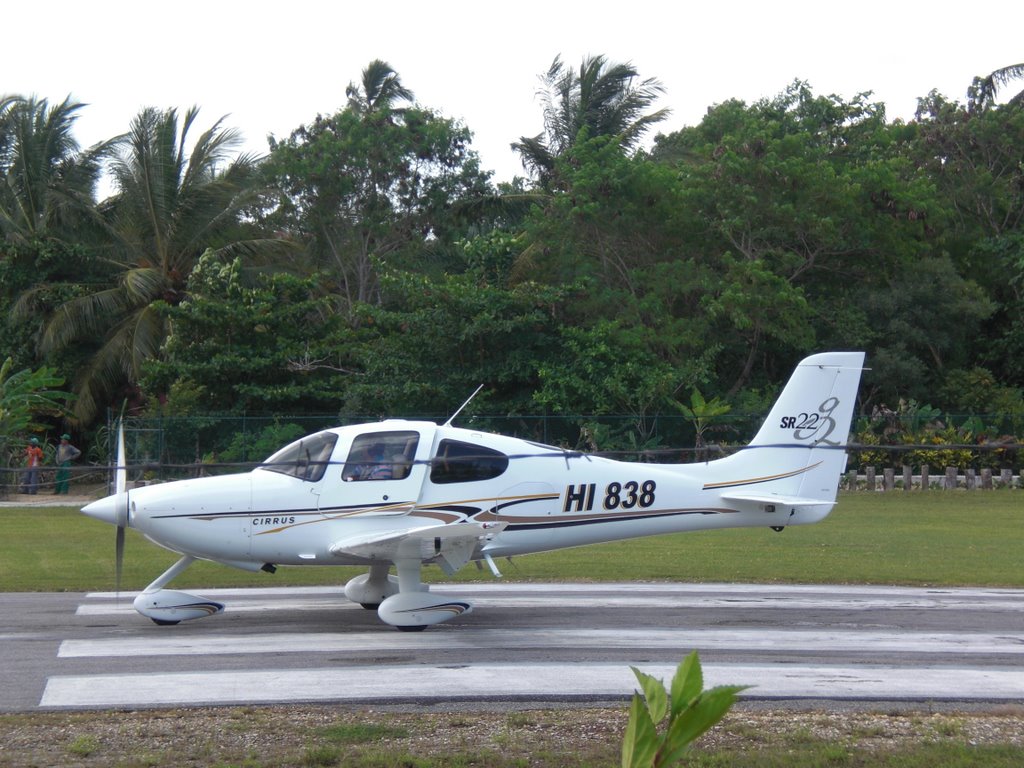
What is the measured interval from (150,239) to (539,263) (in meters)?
13.6

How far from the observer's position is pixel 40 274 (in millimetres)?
37688

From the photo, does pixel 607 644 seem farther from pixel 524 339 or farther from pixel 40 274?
pixel 40 274

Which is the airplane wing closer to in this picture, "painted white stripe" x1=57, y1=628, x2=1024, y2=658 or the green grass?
"painted white stripe" x1=57, y1=628, x2=1024, y2=658

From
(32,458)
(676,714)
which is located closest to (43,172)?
(32,458)

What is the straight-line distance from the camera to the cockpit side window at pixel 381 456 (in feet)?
39.0

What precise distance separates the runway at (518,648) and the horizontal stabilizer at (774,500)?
1.27 meters

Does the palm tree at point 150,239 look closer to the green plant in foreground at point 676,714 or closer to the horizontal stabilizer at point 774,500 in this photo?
the horizontal stabilizer at point 774,500

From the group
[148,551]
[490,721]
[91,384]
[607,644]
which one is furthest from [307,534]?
[91,384]

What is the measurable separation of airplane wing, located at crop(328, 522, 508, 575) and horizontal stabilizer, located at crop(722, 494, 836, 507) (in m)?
3.12

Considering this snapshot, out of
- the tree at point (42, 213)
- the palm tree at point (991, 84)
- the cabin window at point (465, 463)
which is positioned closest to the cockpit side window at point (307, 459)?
the cabin window at point (465, 463)

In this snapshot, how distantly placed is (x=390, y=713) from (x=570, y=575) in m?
8.45

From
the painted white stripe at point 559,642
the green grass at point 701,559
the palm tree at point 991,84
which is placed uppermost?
the palm tree at point 991,84

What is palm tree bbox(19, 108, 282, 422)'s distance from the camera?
120 feet

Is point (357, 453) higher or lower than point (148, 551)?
higher
